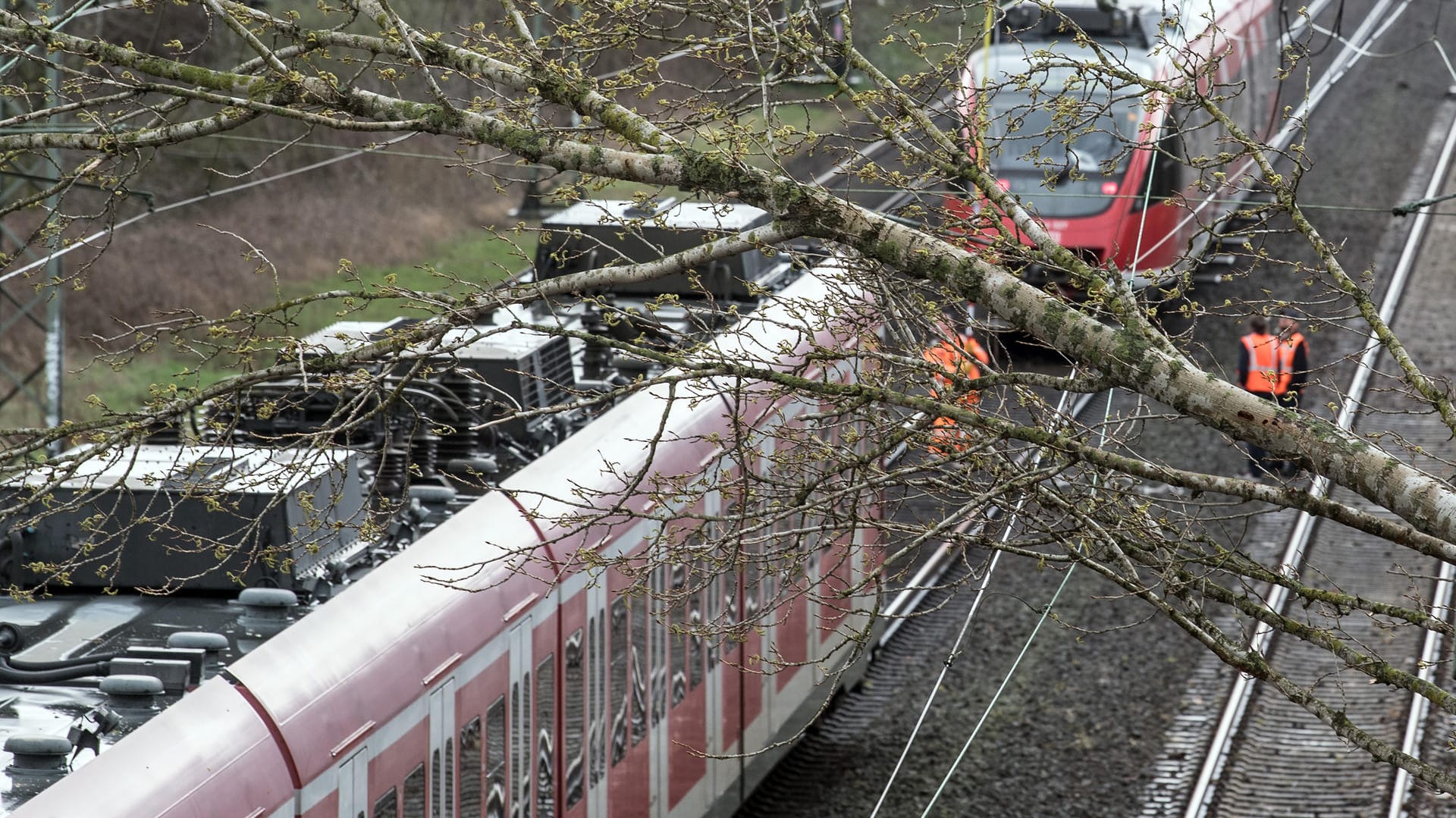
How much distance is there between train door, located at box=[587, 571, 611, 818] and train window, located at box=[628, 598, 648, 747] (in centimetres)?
33

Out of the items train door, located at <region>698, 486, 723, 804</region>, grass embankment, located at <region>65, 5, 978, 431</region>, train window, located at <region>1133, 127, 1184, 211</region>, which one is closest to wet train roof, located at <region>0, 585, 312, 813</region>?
grass embankment, located at <region>65, 5, 978, 431</region>

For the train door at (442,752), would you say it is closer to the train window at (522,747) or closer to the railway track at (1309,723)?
the train window at (522,747)

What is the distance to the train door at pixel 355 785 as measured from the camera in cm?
591

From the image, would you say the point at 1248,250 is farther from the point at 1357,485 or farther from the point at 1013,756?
the point at 1013,756

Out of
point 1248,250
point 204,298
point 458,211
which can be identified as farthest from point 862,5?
point 1248,250

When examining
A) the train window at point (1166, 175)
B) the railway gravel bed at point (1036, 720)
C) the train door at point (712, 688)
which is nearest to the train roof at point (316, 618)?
the train door at point (712, 688)

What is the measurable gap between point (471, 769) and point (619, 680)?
5.45ft

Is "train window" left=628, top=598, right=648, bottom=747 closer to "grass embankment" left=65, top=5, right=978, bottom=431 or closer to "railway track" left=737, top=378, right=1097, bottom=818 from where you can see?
"railway track" left=737, top=378, right=1097, bottom=818

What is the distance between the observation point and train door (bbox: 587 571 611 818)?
26.4 feet

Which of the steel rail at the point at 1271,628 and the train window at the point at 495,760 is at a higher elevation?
the train window at the point at 495,760

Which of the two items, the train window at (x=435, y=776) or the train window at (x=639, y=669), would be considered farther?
the train window at (x=639, y=669)

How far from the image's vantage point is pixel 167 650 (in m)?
6.07

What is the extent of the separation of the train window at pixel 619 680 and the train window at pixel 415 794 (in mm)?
1891

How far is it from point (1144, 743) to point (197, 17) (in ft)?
72.4
